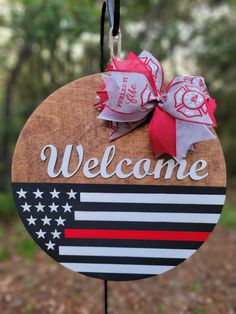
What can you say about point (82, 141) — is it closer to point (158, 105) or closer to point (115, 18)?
point (158, 105)

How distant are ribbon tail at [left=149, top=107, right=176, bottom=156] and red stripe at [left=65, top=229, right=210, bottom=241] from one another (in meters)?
0.20

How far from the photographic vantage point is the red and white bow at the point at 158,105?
0.80 meters

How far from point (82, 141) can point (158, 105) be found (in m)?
0.19

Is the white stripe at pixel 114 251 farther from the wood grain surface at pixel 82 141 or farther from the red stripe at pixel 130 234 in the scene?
the wood grain surface at pixel 82 141

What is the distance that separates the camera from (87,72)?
4496 mm

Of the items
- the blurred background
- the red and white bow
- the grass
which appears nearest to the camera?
the red and white bow

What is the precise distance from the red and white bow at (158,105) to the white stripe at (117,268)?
28 cm

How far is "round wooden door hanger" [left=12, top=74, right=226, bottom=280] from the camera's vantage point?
2.81 ft

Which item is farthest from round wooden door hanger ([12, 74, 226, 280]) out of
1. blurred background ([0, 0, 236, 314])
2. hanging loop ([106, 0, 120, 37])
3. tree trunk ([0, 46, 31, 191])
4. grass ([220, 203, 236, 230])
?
tree trunk ([0, 46, 31, 191])

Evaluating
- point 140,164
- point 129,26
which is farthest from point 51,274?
point 129,26

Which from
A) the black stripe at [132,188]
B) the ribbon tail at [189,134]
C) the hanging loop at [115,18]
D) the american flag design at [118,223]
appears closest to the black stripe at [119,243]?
the american flag design at [118,223]

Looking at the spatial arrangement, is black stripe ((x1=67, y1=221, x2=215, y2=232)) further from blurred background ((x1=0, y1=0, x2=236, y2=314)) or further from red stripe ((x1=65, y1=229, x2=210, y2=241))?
blurred background ((x1=0, y1=0, x2=236, y2=314))

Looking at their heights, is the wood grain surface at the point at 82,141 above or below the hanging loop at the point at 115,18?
below

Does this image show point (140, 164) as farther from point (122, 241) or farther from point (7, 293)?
point (7, 293)
